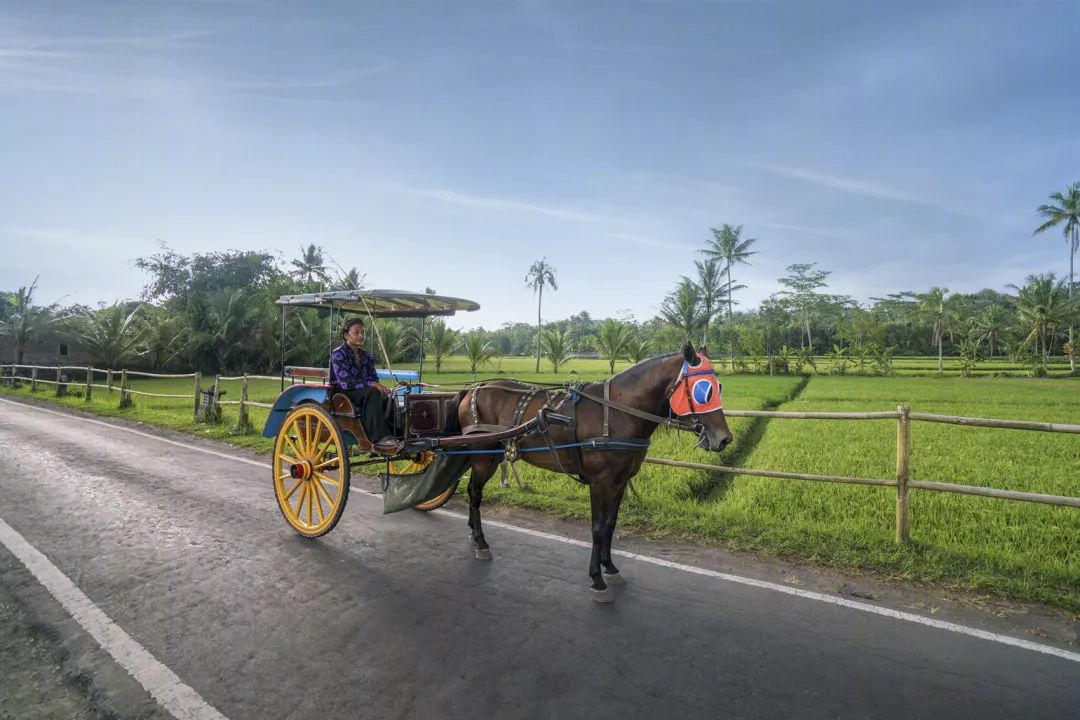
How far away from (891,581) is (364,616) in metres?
3.72

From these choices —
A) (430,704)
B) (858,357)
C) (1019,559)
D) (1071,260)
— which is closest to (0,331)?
(430,704)

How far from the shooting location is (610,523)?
13.0 ft

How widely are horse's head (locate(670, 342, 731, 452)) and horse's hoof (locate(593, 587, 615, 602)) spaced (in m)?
1.16

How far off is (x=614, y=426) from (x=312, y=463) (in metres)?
2.82

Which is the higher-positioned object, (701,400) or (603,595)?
(701,400)

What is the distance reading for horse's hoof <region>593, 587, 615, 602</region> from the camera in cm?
A: 370

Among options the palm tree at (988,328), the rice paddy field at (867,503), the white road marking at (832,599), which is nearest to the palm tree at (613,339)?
the rice paddy field at (867,503)

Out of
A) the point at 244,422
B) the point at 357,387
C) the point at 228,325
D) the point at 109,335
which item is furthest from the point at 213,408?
the point at 228,325

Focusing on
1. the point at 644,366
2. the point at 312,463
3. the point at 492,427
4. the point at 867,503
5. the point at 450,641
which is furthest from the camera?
the point at 867,503

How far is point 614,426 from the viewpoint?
3.95m

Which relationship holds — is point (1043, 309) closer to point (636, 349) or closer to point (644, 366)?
point (636, 349)

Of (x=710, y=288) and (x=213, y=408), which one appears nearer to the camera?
(x=213, y=408)

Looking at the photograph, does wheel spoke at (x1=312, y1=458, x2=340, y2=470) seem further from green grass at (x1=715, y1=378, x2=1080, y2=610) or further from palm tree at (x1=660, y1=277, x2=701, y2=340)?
palm tree at (x1=660, y1=277, x2=701, y2=340)

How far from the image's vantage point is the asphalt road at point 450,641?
8.59 ft
